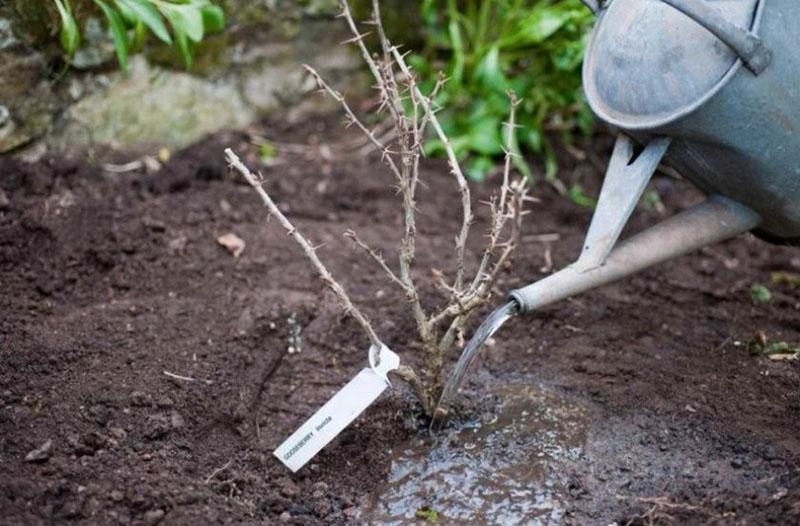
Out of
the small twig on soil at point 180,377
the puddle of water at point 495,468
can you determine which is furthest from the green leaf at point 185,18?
the puddle of water at point 495,468

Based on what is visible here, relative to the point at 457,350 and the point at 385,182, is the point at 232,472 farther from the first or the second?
the point at 385,182

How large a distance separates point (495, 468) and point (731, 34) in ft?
3.01

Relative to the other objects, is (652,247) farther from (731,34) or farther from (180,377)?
(180,377)

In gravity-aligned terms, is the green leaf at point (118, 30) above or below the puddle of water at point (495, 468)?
above

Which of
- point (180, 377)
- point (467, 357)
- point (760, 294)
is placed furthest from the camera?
point (760, 294)

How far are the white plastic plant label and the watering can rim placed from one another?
616 millimetres

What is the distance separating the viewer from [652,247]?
2.00 meters

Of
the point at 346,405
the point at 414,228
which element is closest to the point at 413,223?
the point at 414,228

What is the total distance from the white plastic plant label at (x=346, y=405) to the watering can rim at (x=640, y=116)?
62 cm

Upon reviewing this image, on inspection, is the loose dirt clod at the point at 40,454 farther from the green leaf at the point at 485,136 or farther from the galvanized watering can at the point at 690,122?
the green leaf at the point at 485,136

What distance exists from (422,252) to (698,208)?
2.67 feet

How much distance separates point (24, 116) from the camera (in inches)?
104

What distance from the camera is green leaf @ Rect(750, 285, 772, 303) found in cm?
253

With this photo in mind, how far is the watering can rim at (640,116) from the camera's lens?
1806 mm
